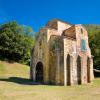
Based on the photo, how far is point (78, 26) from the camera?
35.8 m

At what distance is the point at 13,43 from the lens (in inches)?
2378

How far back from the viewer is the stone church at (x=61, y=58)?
104ft

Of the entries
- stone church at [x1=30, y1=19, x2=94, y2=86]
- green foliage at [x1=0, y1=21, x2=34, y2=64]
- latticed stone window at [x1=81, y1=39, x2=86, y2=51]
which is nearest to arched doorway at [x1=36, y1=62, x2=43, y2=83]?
stone church at [x1=30, y1=19, x2=94, y2=86]

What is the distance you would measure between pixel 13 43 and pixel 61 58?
102ft

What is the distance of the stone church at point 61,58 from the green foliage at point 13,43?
24057mm

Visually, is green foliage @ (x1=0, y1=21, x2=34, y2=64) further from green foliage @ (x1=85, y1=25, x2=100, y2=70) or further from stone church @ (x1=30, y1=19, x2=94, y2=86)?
stone church @ (x1=30, y1=19, x2=94, y2=86)

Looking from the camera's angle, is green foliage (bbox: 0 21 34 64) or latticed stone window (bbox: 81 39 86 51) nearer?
latticed stone window (bbox: 81 39 86 51)

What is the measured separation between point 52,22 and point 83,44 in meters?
7.97

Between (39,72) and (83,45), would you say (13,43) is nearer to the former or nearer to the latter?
(39,72)

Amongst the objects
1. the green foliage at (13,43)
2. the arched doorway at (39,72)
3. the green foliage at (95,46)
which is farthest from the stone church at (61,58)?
the green foliage at (13,43)

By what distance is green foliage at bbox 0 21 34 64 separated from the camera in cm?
6022

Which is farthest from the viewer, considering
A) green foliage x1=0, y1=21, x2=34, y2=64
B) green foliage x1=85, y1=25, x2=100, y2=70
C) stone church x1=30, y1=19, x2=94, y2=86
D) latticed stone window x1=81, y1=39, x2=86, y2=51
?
green foliage x1=0, y1=21, x2=34, y2=64

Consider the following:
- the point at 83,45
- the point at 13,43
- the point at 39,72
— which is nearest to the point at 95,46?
the point at 83,45

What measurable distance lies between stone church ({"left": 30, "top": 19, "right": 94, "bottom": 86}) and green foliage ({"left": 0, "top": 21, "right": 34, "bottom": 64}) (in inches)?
947
